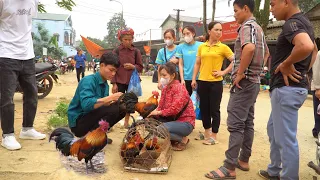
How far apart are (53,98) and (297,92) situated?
721cm

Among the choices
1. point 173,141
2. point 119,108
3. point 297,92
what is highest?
point 297,92

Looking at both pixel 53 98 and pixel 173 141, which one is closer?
pixel 173 141

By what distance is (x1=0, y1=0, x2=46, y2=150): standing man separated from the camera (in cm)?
365

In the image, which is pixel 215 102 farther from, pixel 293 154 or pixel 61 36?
pixel 61 36

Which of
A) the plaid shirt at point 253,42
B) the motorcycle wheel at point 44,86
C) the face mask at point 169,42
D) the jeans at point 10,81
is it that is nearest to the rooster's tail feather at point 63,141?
the jeans at point 10,81

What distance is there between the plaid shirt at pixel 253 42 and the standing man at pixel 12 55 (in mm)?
2614

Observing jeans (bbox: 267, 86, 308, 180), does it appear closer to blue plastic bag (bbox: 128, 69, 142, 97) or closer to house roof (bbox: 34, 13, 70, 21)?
blue plastic bag (bbox: 128, 69, 142, 97)

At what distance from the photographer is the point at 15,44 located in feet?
12.2

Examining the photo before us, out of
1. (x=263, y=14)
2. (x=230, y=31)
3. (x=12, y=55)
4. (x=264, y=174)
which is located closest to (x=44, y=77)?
(x=12, y=55)

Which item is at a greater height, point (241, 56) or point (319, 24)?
point (319, 24)

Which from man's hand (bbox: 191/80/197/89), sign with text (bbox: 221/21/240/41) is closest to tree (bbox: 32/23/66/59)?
sign with text (bbox: 221/21/240/41)

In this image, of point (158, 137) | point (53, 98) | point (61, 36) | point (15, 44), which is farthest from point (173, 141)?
point (61, 36)

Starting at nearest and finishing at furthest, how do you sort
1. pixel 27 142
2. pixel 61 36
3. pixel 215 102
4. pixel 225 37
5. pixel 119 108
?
pixel 119 108
pixel 27 142
pixel 215 102
pixel 225 37
pixel 61 36

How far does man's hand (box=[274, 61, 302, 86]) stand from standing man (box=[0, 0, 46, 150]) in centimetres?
301
